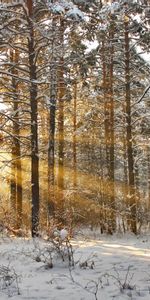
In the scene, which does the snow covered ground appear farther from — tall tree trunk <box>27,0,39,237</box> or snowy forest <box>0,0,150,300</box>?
tall tree trunk <box>27,0,39,237</box>

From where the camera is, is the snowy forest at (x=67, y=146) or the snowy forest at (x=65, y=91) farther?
the snowy forest at (x=65, y=91)

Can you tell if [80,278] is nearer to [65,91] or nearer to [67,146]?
[65,91]

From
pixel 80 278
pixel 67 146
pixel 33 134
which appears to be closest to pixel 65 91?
pixel 33 134

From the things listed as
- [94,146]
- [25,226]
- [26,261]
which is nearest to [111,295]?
[26,261]

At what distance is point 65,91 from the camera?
64.2 ft

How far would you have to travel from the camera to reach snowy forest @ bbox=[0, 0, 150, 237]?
43.3 feet

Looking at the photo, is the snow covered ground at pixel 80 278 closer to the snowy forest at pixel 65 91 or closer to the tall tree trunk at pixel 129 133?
the snowy forest at pixel 65 91

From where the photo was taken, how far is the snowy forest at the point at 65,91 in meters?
13.2

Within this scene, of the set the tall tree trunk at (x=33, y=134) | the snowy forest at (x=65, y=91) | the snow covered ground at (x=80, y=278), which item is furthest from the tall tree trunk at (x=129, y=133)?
the snow covered ground at (x=80, y=278)

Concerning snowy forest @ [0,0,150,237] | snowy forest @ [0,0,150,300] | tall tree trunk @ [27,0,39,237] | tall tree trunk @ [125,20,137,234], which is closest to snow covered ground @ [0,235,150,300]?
snowy forest @ [0,0,150,300]

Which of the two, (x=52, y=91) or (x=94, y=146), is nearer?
(x=52, y=91)

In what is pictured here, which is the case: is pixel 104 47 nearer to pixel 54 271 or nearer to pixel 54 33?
pixel 54 33

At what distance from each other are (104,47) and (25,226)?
8438mm

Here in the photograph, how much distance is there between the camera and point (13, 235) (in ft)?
47.6
